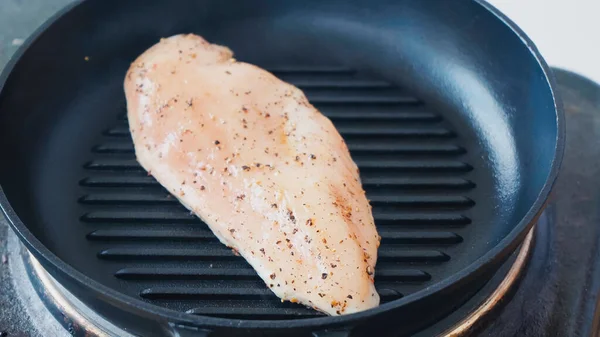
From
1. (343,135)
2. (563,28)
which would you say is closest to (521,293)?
(343,135)

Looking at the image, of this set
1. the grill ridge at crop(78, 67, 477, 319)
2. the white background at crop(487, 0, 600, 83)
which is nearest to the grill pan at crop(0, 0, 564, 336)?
the grill ridge at crop(78, 67, 477, 319)

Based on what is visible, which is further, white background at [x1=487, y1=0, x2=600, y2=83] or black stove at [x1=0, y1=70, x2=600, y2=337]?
white background at [x1=487, y1=0, x2=600, y2=83]

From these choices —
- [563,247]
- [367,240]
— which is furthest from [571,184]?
[367,240]

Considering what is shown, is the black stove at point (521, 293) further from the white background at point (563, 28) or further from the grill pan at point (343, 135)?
the white background at point (563, 28)

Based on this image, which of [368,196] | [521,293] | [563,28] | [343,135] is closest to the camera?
[521,293]

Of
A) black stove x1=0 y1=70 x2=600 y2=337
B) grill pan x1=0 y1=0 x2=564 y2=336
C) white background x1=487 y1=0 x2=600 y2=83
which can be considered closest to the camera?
grill pan x1=0 y1=0 x2=564 y2=336

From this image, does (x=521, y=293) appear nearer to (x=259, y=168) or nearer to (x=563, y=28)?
(x=259, y=168)

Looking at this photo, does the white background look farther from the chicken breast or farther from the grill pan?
the chicken breast
